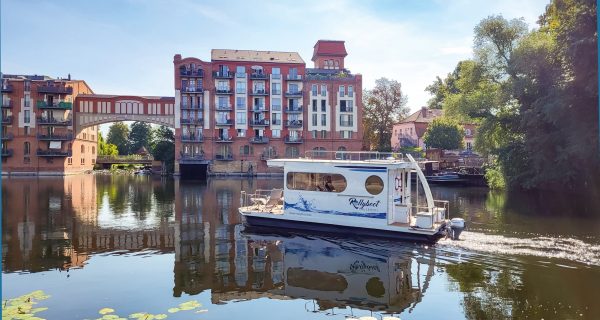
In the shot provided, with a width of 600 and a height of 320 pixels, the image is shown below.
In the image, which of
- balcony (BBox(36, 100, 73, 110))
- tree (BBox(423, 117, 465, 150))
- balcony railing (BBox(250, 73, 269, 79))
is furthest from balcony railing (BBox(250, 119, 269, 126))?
balcony (BBox(36, 100, 73, 110))

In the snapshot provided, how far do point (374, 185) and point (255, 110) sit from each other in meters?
55.0

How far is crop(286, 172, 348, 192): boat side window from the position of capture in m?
20.8

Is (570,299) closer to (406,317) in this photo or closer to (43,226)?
(406,317)

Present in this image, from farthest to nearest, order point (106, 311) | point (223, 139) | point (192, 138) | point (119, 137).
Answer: point (119, 137) → point (223, 139) → point (192, 138) → point (106, 311)

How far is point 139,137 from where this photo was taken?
119m

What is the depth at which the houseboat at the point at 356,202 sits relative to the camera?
19.0 meters

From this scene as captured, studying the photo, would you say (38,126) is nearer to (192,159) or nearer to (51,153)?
(51,153)

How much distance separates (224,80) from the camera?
72.5 m

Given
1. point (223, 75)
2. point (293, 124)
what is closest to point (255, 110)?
point (293, 124)

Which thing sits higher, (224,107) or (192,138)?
(224,107)

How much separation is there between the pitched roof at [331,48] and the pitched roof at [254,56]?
592 cm

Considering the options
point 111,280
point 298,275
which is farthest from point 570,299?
point 111,280

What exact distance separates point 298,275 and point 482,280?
5.43m

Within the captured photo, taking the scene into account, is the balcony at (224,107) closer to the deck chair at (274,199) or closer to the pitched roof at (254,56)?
the pitched roof at (254,56)
